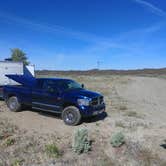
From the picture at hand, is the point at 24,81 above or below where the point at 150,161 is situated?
above

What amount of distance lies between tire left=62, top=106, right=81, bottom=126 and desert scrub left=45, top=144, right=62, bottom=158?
2.81 meters

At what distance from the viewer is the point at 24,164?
22.5ft

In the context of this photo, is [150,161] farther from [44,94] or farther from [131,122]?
[44,94]

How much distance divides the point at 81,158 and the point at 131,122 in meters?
4.51

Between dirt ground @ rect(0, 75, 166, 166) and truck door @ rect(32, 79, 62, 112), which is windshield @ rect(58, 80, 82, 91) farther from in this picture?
dirt ground @ rect(0, 75, 166, 166)

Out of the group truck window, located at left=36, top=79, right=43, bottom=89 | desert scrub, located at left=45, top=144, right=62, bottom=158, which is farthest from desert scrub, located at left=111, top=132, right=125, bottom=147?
truck window, located at left=36, top=79, right=43, bottom=89

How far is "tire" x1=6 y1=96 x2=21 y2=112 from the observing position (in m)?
12.5

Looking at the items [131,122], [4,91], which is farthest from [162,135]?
[4,91]

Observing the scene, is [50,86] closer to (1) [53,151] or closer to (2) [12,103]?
(2) [12,103]

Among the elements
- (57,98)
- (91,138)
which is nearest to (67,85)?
(57,98)

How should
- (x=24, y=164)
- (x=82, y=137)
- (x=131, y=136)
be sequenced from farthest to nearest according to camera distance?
(x=131, y=136) < (x=82, y=137) < (x=24, y=164)

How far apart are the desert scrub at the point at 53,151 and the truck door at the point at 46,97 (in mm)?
3405

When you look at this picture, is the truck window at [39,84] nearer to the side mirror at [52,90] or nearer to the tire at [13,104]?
the side mirror at [52,90]

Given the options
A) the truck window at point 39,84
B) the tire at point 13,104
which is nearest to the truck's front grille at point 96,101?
the truck window at point 39,84
